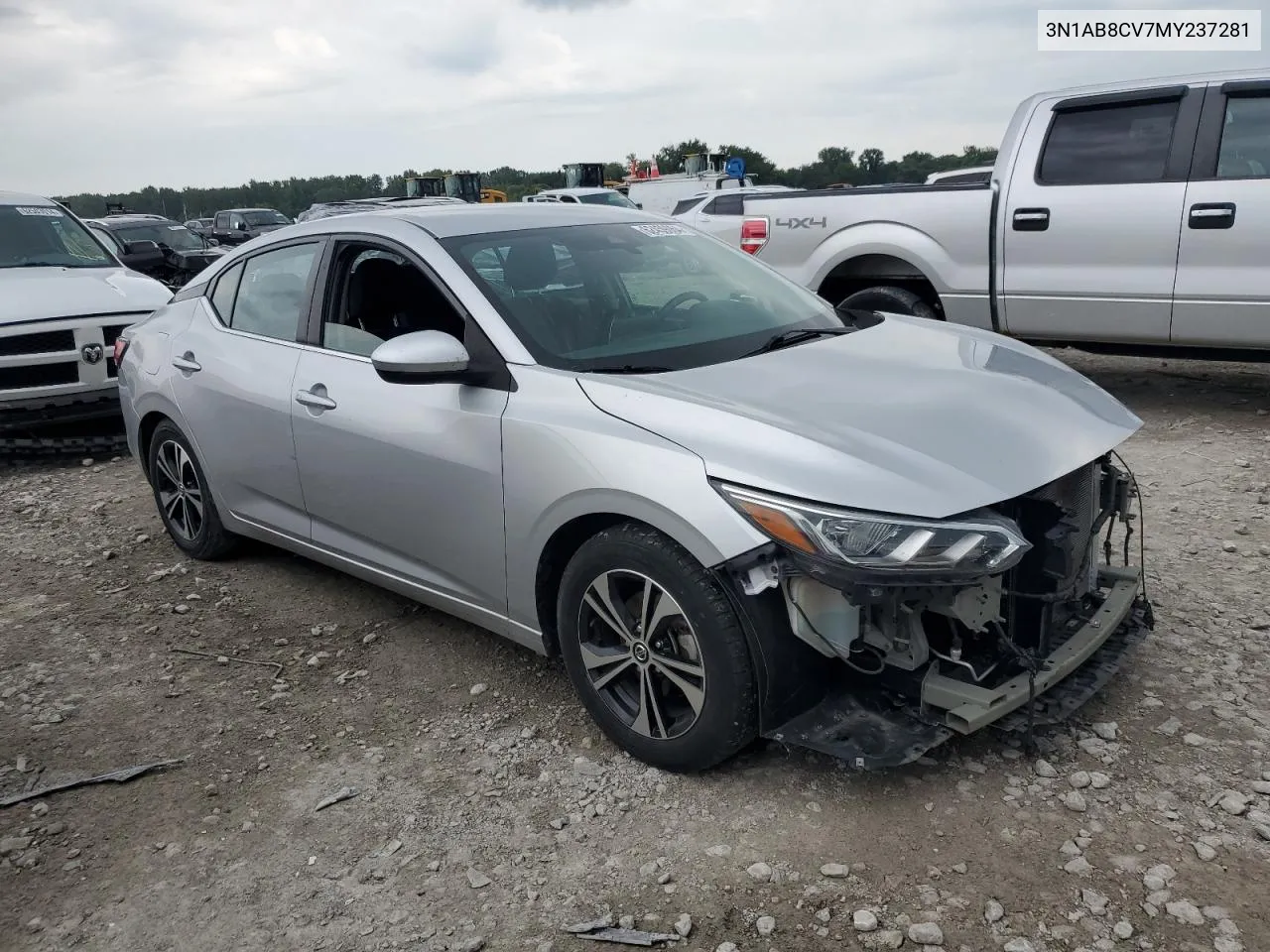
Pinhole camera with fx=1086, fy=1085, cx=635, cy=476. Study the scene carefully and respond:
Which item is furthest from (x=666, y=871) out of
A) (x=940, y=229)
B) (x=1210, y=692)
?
(x=940, y=229)

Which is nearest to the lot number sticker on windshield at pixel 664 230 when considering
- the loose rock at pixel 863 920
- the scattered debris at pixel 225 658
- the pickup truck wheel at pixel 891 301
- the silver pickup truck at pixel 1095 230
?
the scattered debris at pixel 225 658

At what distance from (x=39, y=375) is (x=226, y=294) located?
131 inches

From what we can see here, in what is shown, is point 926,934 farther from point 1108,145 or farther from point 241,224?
point 241,224

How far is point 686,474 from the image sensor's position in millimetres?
2900

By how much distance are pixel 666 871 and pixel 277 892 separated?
1020 millimetres

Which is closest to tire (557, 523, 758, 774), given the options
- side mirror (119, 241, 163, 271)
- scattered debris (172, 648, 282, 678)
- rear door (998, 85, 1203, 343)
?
scattered debris (172, 648, 282, 678)

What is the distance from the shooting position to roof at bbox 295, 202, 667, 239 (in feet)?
13.0

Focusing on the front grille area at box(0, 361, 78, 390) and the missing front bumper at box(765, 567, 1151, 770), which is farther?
the front grille area at box(0, 361, 78, 390)

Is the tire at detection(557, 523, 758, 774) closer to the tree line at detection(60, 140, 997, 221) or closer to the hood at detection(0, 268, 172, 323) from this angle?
the hood at detection(0, 268, 172, 323)

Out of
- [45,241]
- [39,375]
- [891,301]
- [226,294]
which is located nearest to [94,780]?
[226,294]

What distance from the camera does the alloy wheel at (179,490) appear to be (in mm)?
5184

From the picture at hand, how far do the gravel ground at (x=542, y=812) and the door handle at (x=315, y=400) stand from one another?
981 millimetres

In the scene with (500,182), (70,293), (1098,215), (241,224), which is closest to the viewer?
(1098,215)

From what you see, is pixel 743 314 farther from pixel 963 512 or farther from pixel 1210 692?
pixel 1210 692
